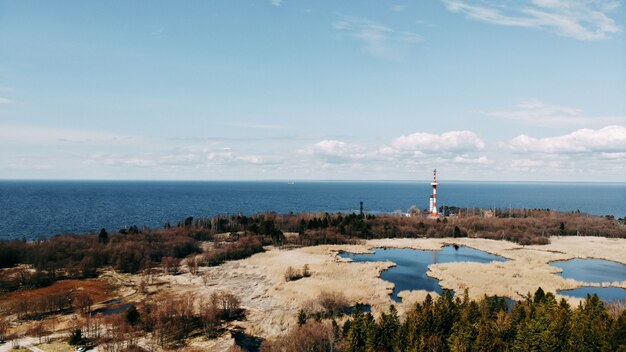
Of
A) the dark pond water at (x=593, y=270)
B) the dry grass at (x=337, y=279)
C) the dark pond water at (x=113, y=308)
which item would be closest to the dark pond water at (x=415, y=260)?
the dry grass at (x=337, y=279)

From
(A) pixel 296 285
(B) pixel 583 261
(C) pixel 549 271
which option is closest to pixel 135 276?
(A) pixel 296 285

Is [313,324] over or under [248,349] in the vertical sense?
over

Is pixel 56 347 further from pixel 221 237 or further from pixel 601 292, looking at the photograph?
pixel 601 292

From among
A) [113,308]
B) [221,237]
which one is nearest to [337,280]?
[113,308]

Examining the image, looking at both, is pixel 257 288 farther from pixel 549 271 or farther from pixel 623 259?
pixel 623 259

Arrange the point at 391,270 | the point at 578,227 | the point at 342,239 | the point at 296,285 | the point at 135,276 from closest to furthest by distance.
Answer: the point at 296,285 → the point at 135,276 → the point at 391,270 → the point at 342,239 → the point at 578,227

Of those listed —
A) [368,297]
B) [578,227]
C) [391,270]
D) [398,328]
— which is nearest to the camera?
[398,328]

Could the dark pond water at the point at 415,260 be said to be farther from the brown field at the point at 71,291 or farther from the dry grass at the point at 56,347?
the brown field at the point at 71,291
